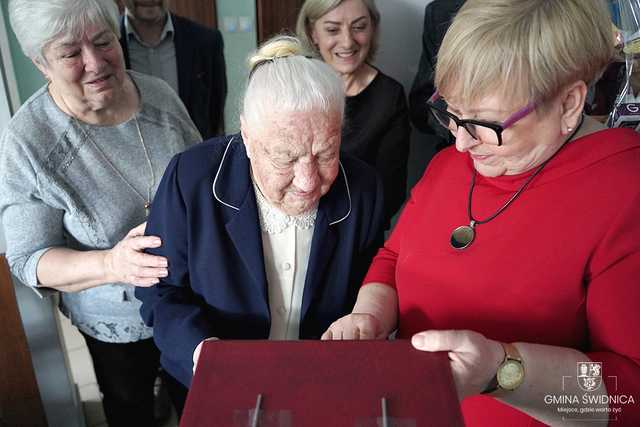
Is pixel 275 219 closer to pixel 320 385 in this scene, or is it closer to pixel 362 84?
pixel 320 385

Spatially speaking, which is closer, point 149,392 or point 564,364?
point 564,364

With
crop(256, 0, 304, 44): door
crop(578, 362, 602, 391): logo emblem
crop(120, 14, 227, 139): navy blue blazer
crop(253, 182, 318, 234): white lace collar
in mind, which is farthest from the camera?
crop(256, 0, 304, 44): door

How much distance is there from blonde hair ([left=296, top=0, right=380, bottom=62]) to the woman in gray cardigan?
1077 millimetres

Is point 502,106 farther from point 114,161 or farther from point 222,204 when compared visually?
point 114,161

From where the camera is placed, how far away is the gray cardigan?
132cm

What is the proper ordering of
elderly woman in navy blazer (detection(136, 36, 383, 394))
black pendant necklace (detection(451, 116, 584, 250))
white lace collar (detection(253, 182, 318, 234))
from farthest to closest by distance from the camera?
white lace collar (detection(253, 182, 318, 234))
elderly woman in navy blazer (detection(136, 36, 383, 394))
black pendant necklace (detection(451, 116, 584, 250))

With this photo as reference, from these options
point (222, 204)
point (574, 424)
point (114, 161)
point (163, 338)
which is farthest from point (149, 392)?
point (574, 424)

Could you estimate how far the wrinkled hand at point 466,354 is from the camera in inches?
31.9

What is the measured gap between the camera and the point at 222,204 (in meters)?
1.17

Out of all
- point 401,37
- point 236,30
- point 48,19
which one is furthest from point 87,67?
point 401,37

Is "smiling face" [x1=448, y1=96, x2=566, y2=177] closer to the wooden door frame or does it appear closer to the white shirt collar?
the wooden door frame

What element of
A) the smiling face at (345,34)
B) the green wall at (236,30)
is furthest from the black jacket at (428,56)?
the green wall at (236,30)

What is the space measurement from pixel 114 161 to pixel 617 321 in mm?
1298

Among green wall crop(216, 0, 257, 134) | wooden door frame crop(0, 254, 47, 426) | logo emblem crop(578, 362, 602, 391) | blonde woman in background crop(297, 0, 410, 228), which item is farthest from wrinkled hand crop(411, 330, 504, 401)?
green wall crop(216, 0, 257, 134)
